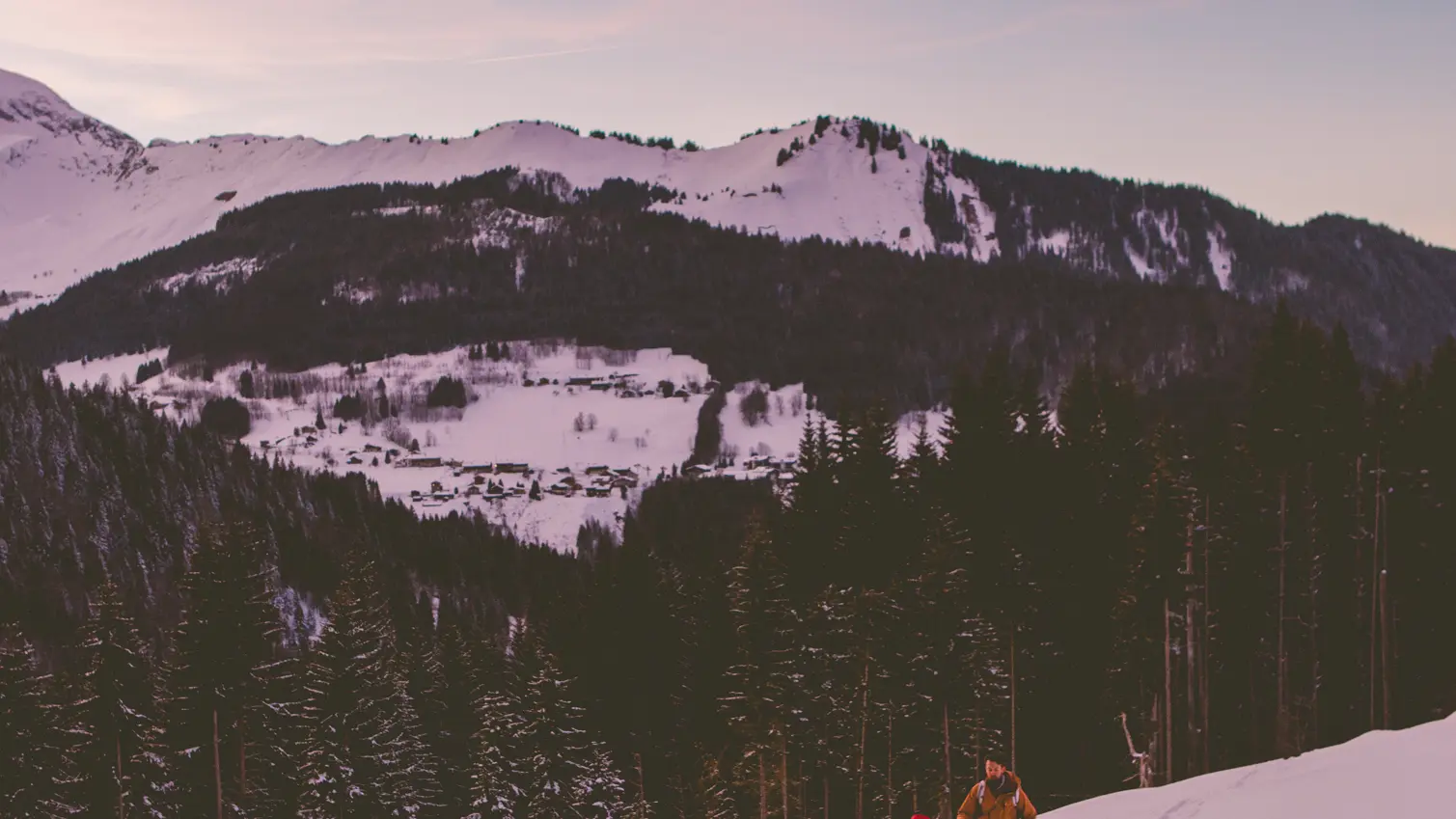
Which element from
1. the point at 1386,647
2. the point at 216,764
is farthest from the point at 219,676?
the point at 1386,647

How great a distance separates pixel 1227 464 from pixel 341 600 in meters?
36.7

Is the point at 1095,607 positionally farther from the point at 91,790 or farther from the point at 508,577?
the point at 508,577

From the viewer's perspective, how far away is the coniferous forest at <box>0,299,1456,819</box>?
139 ft

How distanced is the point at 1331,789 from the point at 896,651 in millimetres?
20979

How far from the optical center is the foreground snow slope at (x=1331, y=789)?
17781 millimetres

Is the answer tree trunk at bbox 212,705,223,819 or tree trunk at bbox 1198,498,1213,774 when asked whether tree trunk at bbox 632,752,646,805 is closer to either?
tree trunk at bbox 212,705,223,819

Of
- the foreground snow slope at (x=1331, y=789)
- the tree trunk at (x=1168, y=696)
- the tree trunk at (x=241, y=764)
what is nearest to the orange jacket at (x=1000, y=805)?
the foreground snow slope at (x=1331, y=789)

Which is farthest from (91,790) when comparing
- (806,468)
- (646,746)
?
(806,468)

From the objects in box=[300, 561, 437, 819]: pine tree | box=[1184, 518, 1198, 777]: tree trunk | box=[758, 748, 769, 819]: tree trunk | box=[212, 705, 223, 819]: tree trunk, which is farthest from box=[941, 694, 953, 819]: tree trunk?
box=[212, 705, 223, 819]: tree trunk

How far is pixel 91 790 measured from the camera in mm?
43438

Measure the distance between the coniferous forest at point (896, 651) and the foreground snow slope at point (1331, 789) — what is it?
17570 mm

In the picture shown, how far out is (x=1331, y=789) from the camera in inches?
755

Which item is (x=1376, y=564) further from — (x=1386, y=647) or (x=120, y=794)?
(x=120, y=794)

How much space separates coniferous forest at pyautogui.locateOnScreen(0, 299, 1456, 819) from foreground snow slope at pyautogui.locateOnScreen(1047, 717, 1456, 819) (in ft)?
57.6
